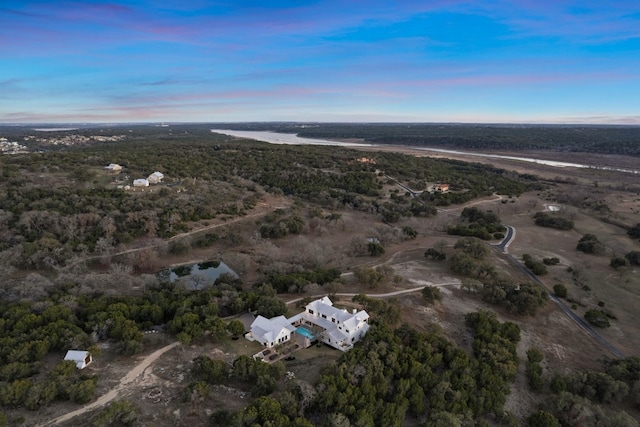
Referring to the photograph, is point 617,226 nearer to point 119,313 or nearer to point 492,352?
point 492,352

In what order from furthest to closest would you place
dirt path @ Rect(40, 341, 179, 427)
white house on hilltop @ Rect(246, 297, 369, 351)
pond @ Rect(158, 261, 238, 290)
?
1. pond @ Rect(158, 261, 238, 290)
2. white house on hilltop @ Rect(246, 297, 369, 351)
3. dirt path @ Rect(40, 341, 179, 427)

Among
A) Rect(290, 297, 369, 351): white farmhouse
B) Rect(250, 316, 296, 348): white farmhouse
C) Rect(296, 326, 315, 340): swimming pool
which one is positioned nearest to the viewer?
Rect(250, 316, 296, 348): white farmhouse

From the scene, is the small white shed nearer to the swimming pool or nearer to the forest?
the swimming pool

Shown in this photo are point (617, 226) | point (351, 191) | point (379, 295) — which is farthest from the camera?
point (351, 191)

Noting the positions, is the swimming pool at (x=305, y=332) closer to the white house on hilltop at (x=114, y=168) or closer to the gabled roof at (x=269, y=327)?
the gabled roof at (x=269, y=327)

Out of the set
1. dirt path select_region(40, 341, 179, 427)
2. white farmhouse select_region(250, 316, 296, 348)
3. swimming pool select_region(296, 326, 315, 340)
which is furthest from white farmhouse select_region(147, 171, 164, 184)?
swimming pool select_region(296, 326, 315, 340)

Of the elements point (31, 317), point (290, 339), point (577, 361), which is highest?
point (31, 317)

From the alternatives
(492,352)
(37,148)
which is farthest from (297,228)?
(37,148)

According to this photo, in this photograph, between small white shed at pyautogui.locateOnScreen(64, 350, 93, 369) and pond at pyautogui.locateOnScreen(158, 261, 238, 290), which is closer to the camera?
small white shed at pyautogui.locateOnScreen(64, 350, 93, 369)
